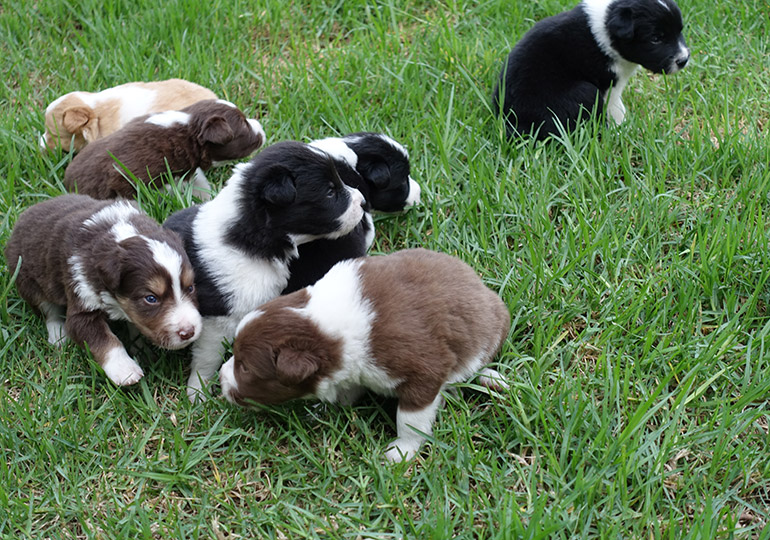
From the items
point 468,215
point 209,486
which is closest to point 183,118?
point 468,215

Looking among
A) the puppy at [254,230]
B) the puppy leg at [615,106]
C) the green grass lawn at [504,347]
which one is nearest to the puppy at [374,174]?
the green grass lawn at [504,347]

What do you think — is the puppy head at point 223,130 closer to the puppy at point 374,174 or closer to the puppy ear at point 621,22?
the puppy at point 374,174

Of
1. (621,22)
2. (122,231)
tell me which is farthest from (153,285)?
(621,22)

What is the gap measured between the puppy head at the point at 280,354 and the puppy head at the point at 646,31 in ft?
10.1

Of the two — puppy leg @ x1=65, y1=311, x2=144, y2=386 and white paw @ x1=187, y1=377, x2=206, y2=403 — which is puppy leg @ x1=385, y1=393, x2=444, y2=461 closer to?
white paw @ x1=187, y1=377, x2=206, y2=403

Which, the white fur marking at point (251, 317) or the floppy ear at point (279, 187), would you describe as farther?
the floppy ear at point (279, 187)

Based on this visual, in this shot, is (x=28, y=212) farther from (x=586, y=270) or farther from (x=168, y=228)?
(x=586, y=270)

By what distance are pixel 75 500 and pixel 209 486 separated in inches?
22.4

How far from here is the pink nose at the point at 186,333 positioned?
11.8ft

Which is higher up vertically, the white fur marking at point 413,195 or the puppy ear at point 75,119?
the puppy ear at point 75,119

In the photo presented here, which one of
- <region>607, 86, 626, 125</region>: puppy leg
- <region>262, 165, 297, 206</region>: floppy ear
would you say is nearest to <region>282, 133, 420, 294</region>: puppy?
<region>262, 165, 297, 206</region>: floppy ear

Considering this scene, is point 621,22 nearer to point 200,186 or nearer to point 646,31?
point 646,31

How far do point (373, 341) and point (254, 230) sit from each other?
934mm

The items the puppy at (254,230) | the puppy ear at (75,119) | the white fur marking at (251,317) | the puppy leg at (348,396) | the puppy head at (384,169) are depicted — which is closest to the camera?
the white fur marking at (251,317)
